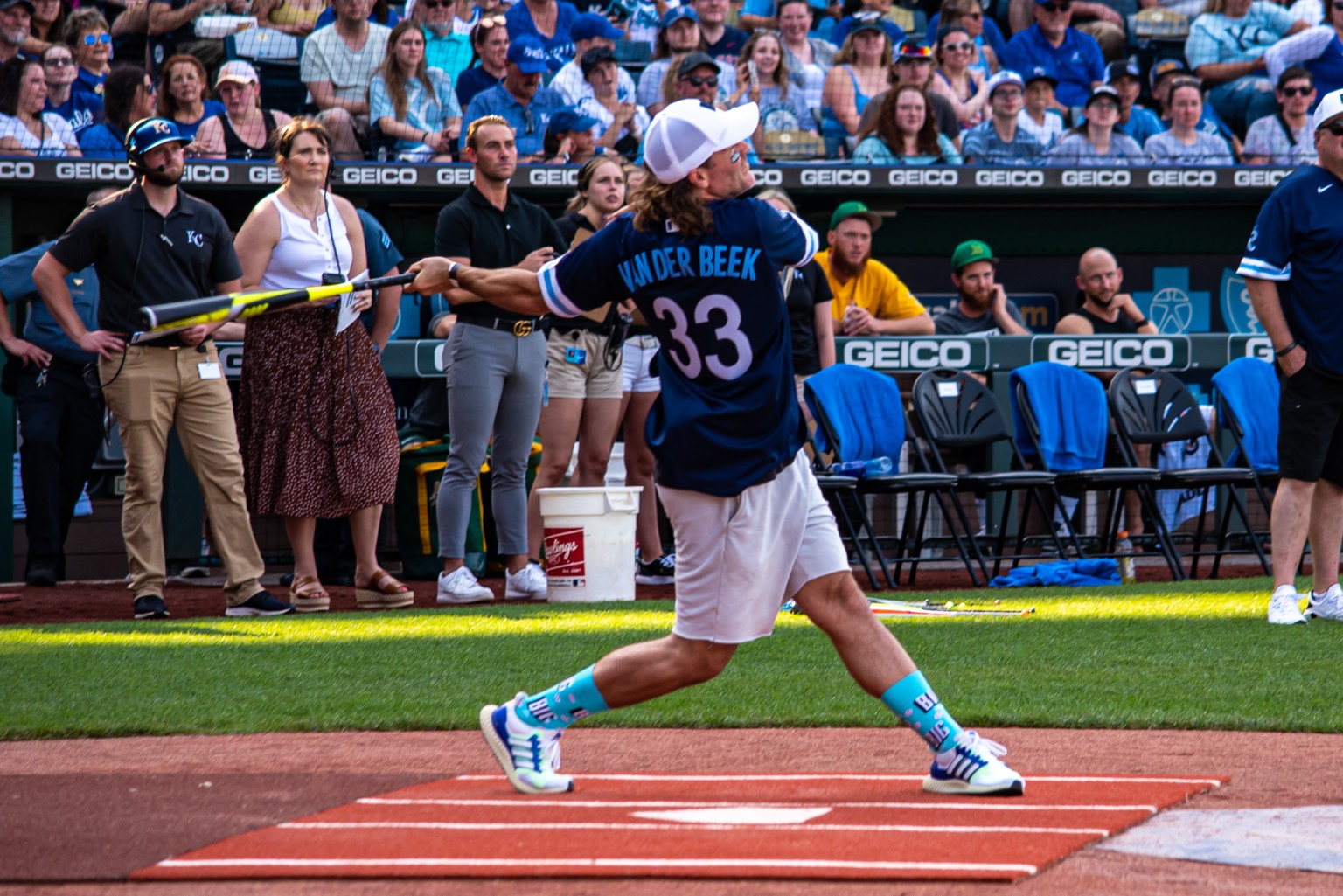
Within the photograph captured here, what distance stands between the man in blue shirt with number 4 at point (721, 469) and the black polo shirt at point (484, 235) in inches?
167

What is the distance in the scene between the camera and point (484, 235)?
8.53 metres

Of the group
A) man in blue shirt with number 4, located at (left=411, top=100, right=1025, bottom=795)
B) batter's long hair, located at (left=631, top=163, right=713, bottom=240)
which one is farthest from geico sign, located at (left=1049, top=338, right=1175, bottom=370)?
batter's long hair, located at (left=631, top=163, right=713, bottom=240)

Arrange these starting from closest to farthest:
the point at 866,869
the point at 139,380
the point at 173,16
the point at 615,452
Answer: the point at 866,869 → the point at 139,380 → the point at 615,452 → the point at 173,16

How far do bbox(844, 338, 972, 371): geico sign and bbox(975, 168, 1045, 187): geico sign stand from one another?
A: 1657mm

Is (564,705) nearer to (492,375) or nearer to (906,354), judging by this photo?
(492,375)

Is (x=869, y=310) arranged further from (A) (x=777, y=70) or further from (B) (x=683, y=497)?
(B) (x=683, y=497)

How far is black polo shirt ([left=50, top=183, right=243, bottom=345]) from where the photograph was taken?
7.86m

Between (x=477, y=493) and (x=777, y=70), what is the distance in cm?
459

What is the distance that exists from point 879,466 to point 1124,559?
5.35 ft

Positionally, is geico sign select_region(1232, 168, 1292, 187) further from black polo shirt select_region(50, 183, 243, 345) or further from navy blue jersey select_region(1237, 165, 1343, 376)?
black polo shirt select_region(50, 183, 243, 345)

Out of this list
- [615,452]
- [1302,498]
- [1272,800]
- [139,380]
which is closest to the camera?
[1272,800]

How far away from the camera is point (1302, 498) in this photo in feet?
23.5

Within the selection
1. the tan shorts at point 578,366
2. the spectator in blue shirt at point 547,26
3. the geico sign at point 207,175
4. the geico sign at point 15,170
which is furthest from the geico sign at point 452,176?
the tan shorts at point 578,366

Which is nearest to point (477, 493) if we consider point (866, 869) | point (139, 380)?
point (139, 380)
